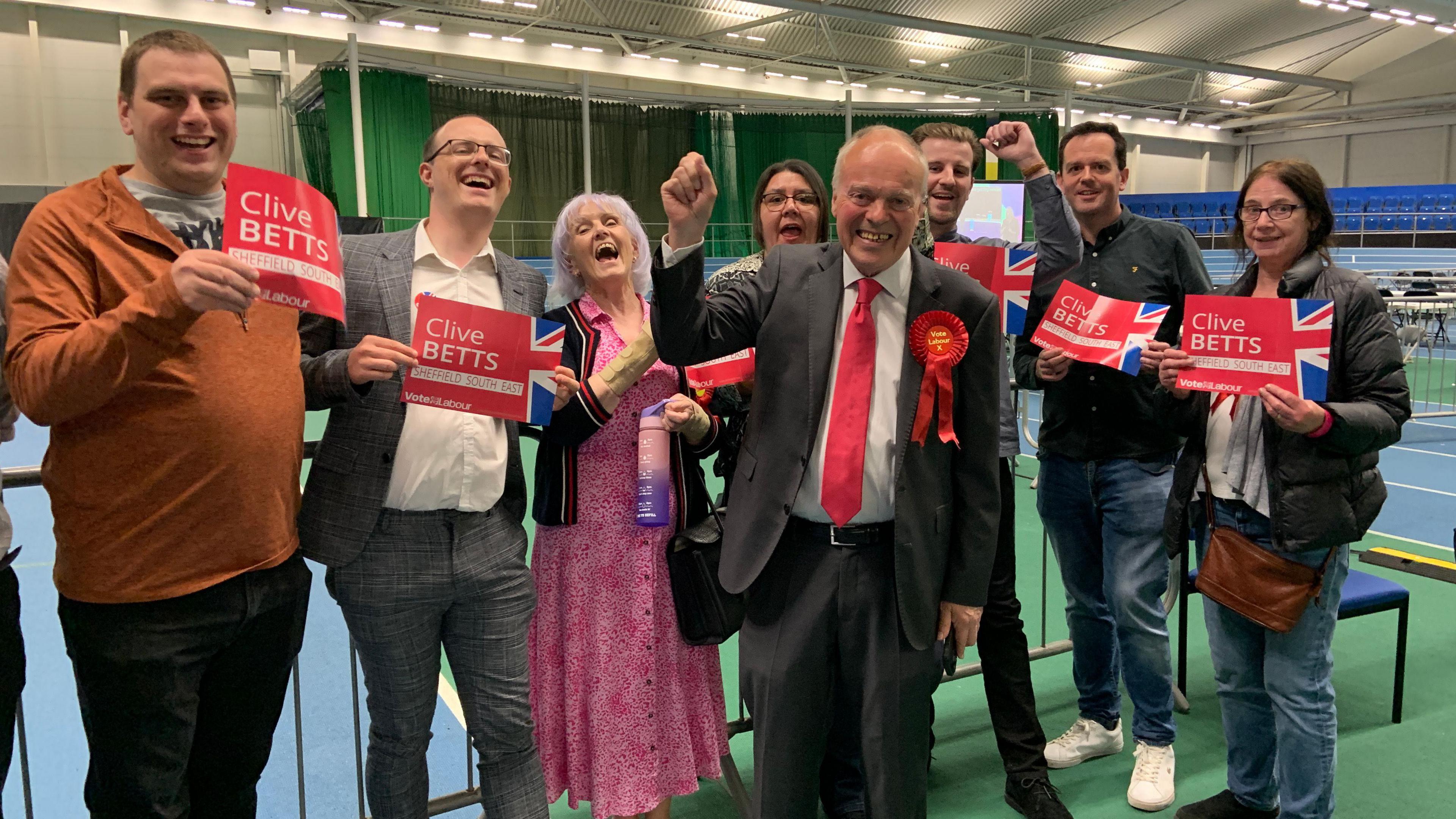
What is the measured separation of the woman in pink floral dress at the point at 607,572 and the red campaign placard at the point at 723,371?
0.25ft

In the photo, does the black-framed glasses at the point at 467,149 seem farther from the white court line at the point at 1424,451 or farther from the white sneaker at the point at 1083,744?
the white court line at the point at 1424,451

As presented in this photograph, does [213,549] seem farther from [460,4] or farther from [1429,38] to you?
[1429,38]

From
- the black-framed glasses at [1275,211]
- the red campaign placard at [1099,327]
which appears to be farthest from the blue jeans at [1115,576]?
the black-framed glasses at [1275,211]

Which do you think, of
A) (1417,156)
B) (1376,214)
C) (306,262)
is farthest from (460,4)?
(1417,156)

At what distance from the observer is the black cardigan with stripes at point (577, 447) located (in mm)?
2342

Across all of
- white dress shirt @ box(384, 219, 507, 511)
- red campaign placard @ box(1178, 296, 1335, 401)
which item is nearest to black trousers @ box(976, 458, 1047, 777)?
red campaign placard @ box(1178, 296, 1335, 401)

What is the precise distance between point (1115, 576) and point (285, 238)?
2.66m

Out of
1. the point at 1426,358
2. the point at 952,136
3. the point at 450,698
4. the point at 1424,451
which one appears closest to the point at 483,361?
the point at 952,136

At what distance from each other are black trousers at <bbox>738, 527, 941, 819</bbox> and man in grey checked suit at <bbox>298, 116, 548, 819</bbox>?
604 mm

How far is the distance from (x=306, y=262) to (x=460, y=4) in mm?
14328

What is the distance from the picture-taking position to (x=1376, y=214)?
19547mm

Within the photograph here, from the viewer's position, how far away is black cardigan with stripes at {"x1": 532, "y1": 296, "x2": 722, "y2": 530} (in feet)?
7.68

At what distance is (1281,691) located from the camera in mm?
2518

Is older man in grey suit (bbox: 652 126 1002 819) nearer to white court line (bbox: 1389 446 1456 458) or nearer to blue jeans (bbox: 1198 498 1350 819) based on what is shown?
blue jeans (bbox: 1198 498 1350 819)
